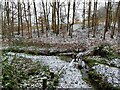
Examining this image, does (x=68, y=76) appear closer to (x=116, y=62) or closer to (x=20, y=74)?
(x=20, y=74)

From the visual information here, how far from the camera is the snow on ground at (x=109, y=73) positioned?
41.7ft

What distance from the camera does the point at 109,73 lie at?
1399cm

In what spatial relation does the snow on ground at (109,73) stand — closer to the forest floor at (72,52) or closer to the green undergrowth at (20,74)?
the forest floor at (72,52)

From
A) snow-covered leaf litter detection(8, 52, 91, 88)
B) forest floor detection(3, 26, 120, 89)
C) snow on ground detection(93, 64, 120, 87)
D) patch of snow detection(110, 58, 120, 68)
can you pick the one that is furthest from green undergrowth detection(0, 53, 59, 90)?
patch of snow detection(110, 58, 120, 68)

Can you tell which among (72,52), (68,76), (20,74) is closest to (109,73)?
(68,76)

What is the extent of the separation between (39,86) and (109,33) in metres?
18.3

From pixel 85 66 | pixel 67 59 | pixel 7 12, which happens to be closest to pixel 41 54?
pixel 67 59

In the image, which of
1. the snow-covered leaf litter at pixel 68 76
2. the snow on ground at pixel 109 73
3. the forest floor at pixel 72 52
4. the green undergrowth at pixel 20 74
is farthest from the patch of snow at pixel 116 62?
the green undergrowth at pixel 20 74

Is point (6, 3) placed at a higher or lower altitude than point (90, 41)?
higher

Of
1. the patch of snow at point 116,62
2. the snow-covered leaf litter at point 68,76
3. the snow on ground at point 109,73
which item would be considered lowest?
the snow-covered leaf litter at point 68,76

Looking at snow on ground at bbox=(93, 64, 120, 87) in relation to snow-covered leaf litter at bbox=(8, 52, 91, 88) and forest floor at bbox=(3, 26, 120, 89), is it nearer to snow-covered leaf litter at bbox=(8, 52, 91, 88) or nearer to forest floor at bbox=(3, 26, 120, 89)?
forest floor at bbox=(3, 26, 120, 89)

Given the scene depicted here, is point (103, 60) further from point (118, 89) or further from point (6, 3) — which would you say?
point (6, 3)

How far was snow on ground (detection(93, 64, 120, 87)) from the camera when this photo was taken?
12.7 m

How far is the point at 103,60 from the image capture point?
17.5 m
